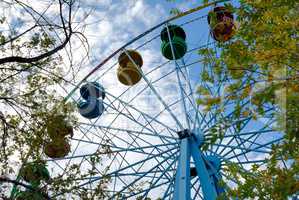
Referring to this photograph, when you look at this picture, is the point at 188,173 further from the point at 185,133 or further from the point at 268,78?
the point at 268,78

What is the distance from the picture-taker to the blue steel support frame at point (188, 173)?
9.45 m

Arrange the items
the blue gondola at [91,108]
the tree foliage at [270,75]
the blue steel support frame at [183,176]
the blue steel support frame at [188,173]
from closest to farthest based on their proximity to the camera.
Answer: the tree foliage at [270,75]
the blue steel support frame at [183,176]
the blue steel support frame at [188,173]
the blue gondola at [91,108]

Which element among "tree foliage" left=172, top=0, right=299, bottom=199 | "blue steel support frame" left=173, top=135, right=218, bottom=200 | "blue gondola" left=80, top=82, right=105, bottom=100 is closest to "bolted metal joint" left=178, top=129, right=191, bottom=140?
"blue steel support frame" left=173, top=135, right=218, bottom=200

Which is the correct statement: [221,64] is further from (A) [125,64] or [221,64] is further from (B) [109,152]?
(A) [125,64]

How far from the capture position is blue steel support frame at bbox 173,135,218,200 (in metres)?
9.45

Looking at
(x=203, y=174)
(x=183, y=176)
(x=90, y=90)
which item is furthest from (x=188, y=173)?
(x=90, y=90)

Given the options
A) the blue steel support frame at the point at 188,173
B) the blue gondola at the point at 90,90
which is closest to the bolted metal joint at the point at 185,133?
the blue steel support frame at the point at 188,173

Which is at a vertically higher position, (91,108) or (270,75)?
(91,108)

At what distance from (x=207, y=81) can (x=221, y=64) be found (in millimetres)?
876

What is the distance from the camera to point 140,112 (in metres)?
13.4

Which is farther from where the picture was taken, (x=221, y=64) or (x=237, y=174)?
(x=237, y=174)

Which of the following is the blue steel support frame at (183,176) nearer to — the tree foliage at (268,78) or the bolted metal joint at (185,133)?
the bolted metal joint at (185,133)

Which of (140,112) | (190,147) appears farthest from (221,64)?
(140,112)

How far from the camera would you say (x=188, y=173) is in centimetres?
990
